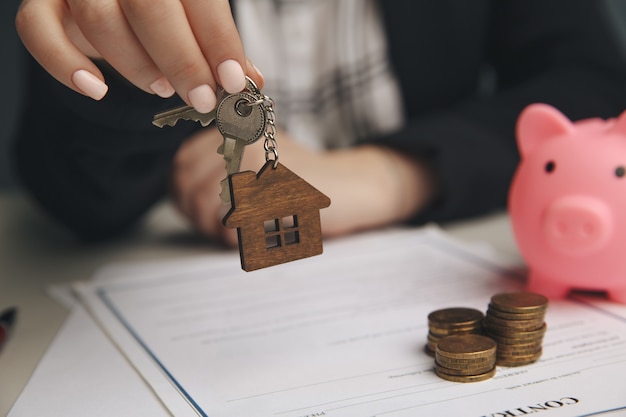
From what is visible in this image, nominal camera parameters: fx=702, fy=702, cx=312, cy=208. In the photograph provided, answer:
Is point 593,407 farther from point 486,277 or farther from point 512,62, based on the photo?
point 512,62

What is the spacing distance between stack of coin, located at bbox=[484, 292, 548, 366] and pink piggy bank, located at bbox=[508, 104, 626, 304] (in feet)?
0.23

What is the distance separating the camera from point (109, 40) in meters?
0.41

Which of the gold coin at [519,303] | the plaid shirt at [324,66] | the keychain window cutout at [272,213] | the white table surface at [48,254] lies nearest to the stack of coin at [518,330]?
the gold coin at [519,303]

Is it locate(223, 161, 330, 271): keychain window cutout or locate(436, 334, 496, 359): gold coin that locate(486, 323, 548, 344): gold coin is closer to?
locate(436, 334, 496, 359): gold coin

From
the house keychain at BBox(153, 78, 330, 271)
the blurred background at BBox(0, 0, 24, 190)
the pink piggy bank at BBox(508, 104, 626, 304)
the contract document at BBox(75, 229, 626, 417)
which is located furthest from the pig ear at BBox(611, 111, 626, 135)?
the blurred background at BBox(0, 0, 24, 190)

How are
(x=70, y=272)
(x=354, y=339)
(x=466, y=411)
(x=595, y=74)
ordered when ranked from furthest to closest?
(x=595, y=74) → (x=70, y=272) → (x=354, y=339) → (x=466, y=411)

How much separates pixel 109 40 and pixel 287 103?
2.23ft

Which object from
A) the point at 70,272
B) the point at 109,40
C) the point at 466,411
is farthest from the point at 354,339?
the point at 70,272

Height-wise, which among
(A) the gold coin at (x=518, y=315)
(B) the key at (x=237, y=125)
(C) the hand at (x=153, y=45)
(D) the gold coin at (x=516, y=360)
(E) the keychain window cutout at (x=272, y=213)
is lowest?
(D) the gold coin at (x=516, y=360)

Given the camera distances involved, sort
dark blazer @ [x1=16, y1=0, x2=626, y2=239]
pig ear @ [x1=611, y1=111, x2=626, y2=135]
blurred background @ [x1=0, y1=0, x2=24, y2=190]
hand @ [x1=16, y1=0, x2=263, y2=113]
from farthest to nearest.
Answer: blurred background @ [x1=0, y1=0, x2=24, y2=190], dark blazer @ [x1=16, y1=0, x2=626, y2=239], pig ear @ [x1=611, y1=111, x2=626, y2=135], hand @ [x1=16, y1=0, x2=263, y2=113]

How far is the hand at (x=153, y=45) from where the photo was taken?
40 centimetres

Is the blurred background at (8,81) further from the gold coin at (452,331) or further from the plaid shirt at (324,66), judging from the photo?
the gold coin at (452,331)

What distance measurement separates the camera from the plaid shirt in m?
1.03

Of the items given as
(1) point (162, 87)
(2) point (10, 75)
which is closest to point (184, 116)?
(1) point (162, 87)
